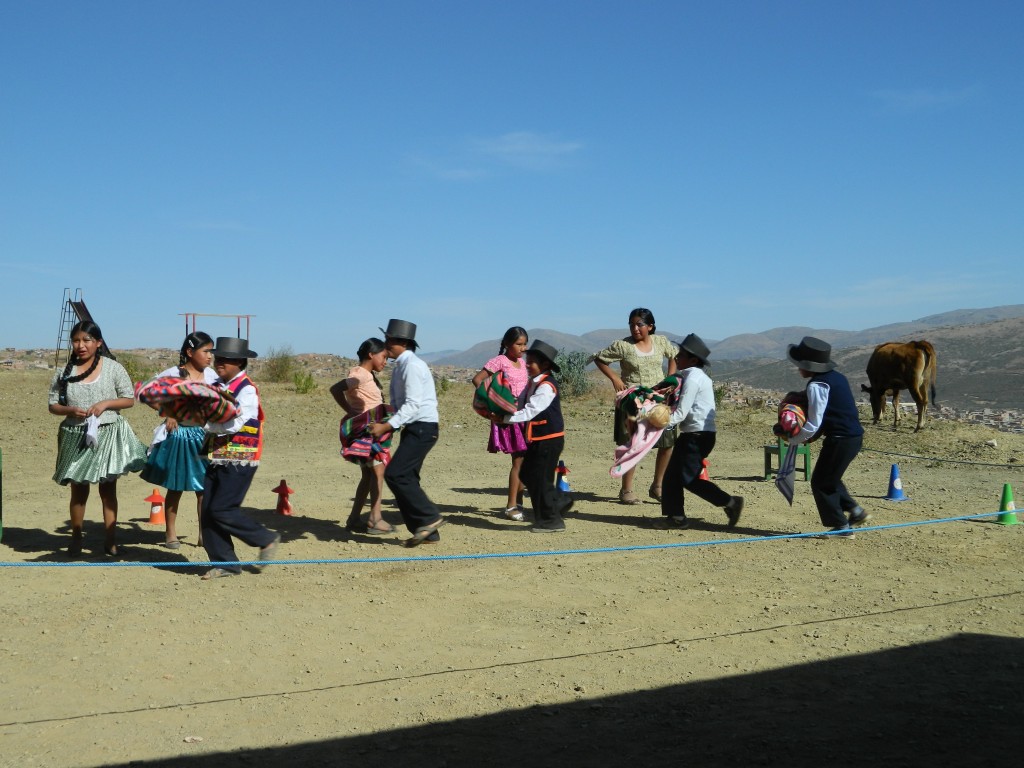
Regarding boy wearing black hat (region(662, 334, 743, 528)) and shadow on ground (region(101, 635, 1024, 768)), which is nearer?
shadow on ground (region(101, 635, 1024, 768))

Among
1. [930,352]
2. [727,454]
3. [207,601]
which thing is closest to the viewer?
[207,601]

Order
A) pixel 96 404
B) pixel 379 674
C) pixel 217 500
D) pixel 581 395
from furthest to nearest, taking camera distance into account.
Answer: pixel 581 395 < pixel 96 404 < pixel 217 500 < pixel 379 674

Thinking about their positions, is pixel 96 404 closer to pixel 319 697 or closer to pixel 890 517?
pixel 319 697

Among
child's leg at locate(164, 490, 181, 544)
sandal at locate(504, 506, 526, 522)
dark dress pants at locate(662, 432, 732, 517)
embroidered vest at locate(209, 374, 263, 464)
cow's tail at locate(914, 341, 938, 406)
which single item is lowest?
sandal at locate(504, 506, 526, 522)

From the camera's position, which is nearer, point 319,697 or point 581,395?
point 319,697

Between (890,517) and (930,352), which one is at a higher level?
(930,352)

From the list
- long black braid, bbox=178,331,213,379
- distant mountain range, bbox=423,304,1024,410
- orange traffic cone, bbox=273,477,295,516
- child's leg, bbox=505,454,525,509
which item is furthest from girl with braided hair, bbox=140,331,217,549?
distant mountain range, bbox=423,304,1024,410

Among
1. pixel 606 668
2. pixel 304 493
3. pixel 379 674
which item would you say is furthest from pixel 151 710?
pixel 304 493

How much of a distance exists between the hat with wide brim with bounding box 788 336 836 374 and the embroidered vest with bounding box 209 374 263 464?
4647 millimetres

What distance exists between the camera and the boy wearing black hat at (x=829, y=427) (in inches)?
346

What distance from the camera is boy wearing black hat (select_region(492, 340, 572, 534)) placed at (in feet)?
30.8

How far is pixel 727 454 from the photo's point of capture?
15500 millimetres

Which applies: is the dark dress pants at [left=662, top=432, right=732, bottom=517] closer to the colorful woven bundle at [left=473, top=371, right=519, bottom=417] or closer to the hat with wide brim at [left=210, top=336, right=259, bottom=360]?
the colorful woven bundle at [left=473, top=371, right=519, bottom=417]

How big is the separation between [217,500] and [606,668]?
3.35 metres
